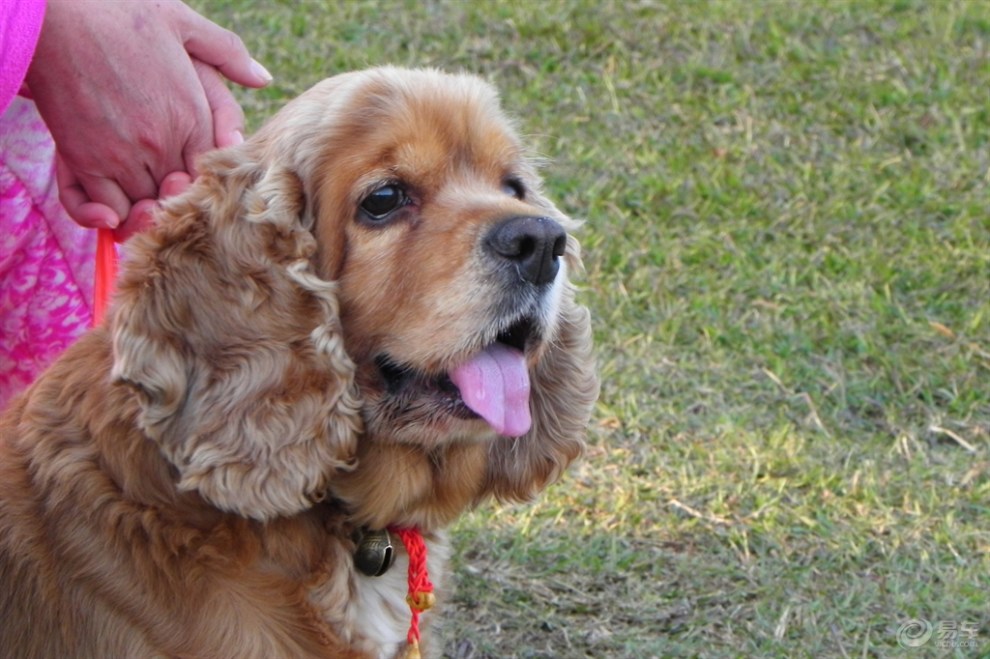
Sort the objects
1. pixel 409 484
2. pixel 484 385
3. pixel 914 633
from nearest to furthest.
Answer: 1. pixel 484 385
2. pixel 409 484
3. pixel 914 633

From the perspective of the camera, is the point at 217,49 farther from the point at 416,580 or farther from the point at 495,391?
the point at 416,580

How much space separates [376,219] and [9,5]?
996 mm

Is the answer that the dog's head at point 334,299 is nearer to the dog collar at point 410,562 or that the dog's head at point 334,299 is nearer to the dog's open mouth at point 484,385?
the dog's open mouth at point 484,385

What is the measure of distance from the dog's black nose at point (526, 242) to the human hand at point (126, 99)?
3.11 ft

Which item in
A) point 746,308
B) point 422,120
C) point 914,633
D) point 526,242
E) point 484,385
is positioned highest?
point 422,120

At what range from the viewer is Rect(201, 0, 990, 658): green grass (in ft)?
14.3

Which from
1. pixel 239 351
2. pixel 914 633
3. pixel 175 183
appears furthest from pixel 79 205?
pixel 914 633

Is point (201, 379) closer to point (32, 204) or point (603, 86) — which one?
point (32, 204)

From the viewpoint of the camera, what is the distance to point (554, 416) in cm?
348

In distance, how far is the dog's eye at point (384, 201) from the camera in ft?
9.84

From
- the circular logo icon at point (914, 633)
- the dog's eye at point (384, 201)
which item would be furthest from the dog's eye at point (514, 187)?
the circular logo icon at point (914, 633)

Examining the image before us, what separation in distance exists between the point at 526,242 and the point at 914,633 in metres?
2.04

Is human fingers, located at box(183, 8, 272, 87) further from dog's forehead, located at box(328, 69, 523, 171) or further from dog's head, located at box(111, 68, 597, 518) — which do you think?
dog's forehead, located at box(328, 69, 523, 171)

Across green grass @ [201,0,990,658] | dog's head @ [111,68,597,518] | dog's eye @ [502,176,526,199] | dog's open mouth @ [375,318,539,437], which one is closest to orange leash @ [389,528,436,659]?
dog's head @ [111,68,597,518]
